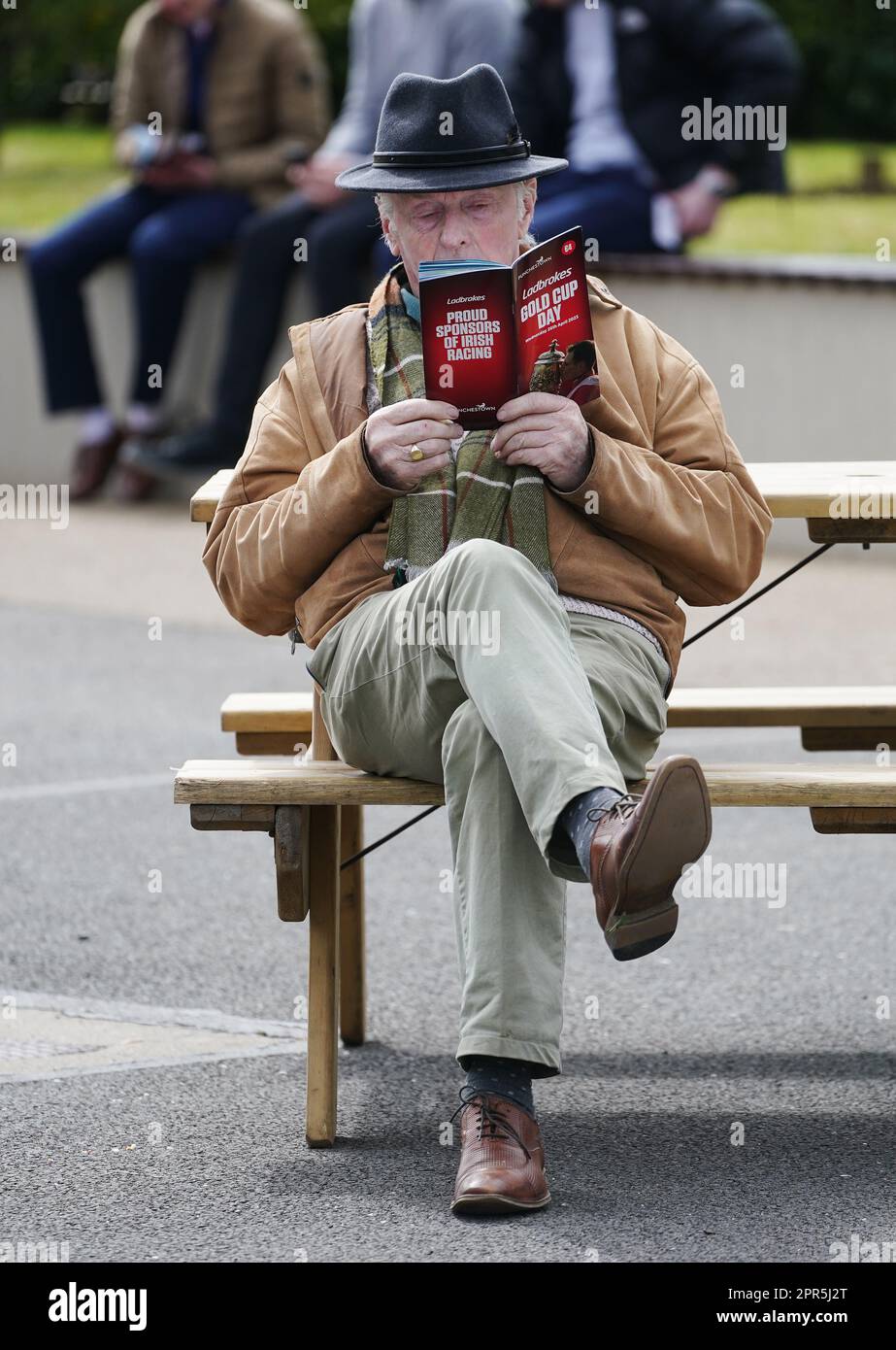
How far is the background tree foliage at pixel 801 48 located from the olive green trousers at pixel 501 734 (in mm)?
16728

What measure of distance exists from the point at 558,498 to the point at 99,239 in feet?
27.5

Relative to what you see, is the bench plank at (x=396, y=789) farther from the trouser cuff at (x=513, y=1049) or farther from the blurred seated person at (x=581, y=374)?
the blurred seated person at (x=581, y=374)

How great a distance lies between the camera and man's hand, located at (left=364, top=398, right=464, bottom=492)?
12.9 ft

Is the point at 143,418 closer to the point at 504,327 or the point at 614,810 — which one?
the point at 504,327

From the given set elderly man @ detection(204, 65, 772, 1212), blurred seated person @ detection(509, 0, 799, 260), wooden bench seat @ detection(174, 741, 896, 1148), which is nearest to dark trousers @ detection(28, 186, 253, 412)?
blurred seated person @ detection(509, 0, 799, 260)

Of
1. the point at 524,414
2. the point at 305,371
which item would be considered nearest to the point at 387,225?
the point at 305,371

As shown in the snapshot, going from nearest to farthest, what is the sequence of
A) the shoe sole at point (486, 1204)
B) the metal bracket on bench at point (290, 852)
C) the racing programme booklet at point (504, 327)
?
the shoe sole at point (486, 1204), the racing programme booklet at point (504, 327), the metal bracket on bench at point (290, 852)

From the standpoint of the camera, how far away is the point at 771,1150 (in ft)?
12.9

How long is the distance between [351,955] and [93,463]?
802cm

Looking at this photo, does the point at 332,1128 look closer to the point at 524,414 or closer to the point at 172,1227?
the point at 172,1227

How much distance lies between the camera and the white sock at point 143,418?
11.9 m

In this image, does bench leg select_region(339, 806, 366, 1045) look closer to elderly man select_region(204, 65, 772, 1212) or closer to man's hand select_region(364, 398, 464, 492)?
elderly man select_region(204, 65, 772, 1212)

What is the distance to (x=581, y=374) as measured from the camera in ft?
13.0

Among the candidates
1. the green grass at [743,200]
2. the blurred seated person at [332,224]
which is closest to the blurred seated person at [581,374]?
the blurred seated person at [332,224]
